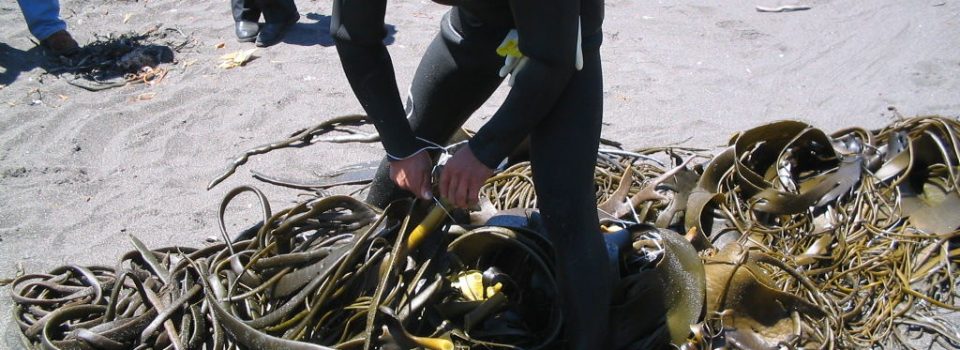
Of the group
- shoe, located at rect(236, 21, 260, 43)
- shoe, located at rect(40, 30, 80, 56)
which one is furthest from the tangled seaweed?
shoe, located at rect(236, 21, 260, 43)

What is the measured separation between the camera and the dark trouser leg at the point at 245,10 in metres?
4.77

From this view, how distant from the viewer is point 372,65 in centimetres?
184

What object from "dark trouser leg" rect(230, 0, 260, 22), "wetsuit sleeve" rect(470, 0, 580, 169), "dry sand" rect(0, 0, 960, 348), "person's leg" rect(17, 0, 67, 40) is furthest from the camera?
"dark trouser leg" rect(230, 0, 260, 22)

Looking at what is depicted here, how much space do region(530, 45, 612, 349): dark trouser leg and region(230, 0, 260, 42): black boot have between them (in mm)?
3345

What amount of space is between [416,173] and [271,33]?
3.14 metres

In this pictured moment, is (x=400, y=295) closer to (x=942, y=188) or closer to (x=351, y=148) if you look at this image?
(x=351, y=148)

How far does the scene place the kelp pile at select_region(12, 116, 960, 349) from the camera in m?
2.18

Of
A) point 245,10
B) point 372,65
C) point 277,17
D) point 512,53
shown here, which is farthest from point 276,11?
point 512,53

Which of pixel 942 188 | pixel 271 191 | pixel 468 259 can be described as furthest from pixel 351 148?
pixel 942 188

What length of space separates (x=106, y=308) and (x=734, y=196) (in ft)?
7.54

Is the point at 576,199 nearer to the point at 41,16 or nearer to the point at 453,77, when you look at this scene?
the point at 453,77

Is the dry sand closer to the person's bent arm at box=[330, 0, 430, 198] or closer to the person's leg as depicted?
the person's leg

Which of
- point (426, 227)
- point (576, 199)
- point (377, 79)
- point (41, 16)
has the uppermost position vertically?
point (377, 79)

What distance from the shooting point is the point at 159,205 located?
3094 millimetres
